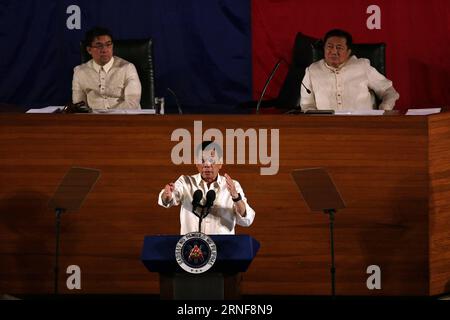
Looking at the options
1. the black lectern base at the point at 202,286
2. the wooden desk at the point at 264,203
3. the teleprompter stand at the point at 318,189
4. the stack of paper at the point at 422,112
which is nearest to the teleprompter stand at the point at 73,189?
the wooden desk at the point at 264,203

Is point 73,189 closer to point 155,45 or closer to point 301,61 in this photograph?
point 301,61

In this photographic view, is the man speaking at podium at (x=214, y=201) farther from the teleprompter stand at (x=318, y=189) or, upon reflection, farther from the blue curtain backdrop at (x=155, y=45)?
the blue curtain backdrop at (x=155, y=45)

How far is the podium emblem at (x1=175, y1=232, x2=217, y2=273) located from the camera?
481 cm

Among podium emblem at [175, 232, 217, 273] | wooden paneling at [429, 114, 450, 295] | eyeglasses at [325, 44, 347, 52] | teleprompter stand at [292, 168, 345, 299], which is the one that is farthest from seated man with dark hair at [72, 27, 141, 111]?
podium emblem at [175, 232, 217, 273]

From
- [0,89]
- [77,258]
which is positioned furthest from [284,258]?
[0,89]

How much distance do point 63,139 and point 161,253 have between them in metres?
1.84

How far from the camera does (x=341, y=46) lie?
7172mm

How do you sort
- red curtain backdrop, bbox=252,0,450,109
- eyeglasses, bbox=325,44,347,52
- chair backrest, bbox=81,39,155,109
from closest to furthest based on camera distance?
1. eyeglasses, bbox=325,44,347,52
2. chair backrest, bbox=81,39,155,109
3. red curtain backdrop, bbox=252,0,450,109

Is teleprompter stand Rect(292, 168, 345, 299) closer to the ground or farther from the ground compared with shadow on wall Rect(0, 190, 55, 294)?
farther from the ground

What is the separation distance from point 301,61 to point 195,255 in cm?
380

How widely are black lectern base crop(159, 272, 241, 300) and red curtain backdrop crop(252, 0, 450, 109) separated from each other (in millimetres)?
4371

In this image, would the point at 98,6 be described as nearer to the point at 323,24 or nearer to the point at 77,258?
the point at 323,24

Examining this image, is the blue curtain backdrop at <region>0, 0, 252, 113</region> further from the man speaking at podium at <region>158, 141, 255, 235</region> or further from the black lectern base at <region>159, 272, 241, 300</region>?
the black lectern base at <region>159, 272, 241, 300</region>

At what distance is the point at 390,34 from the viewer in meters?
8.93
